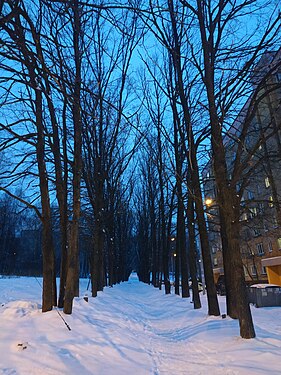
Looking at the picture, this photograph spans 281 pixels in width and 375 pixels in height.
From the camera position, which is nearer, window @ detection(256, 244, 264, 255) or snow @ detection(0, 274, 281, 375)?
snow @ detection(0, 274, 281, 375)

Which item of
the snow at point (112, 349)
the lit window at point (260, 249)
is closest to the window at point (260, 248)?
the lit window at point (260, 249)

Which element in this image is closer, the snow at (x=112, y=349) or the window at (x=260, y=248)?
the snow at (x=112, y=349)

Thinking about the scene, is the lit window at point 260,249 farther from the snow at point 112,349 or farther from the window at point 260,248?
the snow at point 112,349

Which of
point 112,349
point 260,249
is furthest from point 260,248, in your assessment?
point 112,349

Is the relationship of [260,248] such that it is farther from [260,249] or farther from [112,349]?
[112,349]

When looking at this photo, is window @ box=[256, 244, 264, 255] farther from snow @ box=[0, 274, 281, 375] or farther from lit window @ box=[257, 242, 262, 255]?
snow @ box=[0, 274, 281, 375]

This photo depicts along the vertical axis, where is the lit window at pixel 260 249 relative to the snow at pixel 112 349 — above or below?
above

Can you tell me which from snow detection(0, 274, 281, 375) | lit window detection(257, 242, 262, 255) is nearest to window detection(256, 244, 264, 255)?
lit window detection(257, 242, 262, 255)

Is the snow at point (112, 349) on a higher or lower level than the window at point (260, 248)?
lower

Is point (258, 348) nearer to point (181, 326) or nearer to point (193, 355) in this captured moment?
point (193, 355)

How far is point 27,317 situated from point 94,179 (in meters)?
10.1

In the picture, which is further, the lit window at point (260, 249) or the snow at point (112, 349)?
the lit window at point (260, 249)

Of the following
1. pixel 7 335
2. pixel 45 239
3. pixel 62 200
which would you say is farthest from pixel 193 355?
pixel 62 200

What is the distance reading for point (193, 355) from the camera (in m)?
6.46
